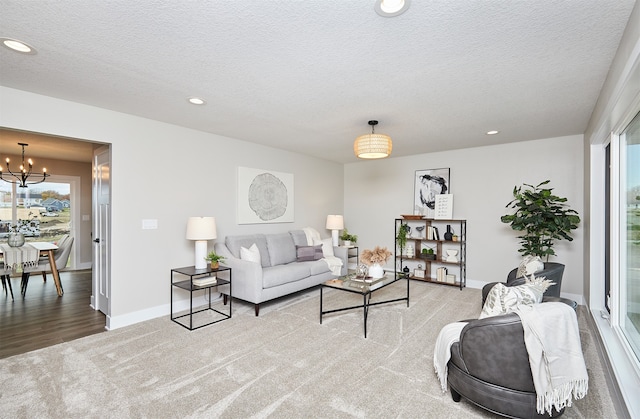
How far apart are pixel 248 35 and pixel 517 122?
3438mm

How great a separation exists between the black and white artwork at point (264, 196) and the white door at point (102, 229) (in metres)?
1.72

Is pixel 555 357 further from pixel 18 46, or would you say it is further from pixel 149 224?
pixel 149 224

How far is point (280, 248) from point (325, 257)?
0.86m

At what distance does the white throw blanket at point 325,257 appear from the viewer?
16.6 ft

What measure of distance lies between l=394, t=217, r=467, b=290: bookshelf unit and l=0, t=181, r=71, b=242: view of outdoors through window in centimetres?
745

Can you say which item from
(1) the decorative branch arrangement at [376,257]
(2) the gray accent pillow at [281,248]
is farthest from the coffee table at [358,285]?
(2) the gray accent pillow at [281,248]

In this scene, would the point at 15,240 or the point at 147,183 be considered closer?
the point at 147,183

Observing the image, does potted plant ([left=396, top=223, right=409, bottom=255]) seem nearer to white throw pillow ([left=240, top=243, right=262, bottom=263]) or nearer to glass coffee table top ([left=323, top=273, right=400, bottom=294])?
glass coffee table top ([left=323, top=273, right=400, bottom=294])

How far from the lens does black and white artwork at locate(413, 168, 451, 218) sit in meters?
5.56

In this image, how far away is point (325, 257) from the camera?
526 cm

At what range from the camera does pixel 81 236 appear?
698cm

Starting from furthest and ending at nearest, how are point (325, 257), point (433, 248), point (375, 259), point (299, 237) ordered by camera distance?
point (433, 248) → point (299, 237) → point (325, 257) → point (375, 259)

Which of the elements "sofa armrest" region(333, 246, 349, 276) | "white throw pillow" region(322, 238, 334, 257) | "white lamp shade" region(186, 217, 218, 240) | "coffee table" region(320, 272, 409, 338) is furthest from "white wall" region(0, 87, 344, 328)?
"coffee table" region(320, 272, 409, 338)

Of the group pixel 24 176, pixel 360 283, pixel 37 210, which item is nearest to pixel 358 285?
pixel 360 283
